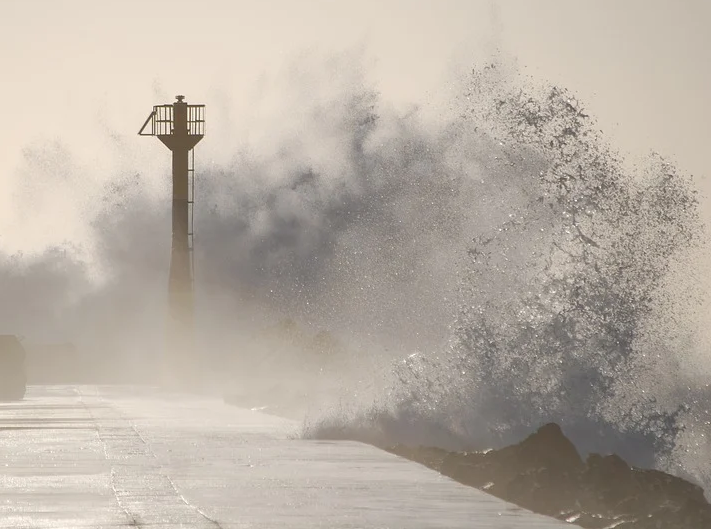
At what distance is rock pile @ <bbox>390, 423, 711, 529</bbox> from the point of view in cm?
1544

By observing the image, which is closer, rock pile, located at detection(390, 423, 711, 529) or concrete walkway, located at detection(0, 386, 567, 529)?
concrete walkway, located at detection(0, 386, 567, 529)

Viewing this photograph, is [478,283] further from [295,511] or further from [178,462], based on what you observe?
[295,511]

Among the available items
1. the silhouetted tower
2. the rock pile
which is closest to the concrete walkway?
the rock pile

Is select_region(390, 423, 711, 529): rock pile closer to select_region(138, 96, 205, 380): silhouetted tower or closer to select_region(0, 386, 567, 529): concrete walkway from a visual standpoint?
→ select_region(0, 386, 567, 529): concrete walkway

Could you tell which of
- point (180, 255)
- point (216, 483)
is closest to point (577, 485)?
point (216, 483)

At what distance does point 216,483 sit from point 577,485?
13.2 ft

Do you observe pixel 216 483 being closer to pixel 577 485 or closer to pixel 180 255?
pixel 577 485

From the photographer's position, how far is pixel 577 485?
58.1 feet

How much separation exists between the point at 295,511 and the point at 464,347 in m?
17.0

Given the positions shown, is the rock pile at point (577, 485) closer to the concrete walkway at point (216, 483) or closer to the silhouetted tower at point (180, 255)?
the concrete walkway at point (216, 483)

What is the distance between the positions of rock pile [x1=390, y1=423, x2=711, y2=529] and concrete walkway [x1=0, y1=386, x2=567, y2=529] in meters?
0.52

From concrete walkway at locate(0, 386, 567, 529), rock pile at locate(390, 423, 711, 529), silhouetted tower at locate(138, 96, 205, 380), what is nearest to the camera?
concrete walkway at locate(0, 386, 567, 529)

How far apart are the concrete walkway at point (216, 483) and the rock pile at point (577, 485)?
0.52 meters

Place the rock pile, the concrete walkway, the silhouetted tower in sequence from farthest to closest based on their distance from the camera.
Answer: the silhouetted tower < the rock pile < the concrete walkway
